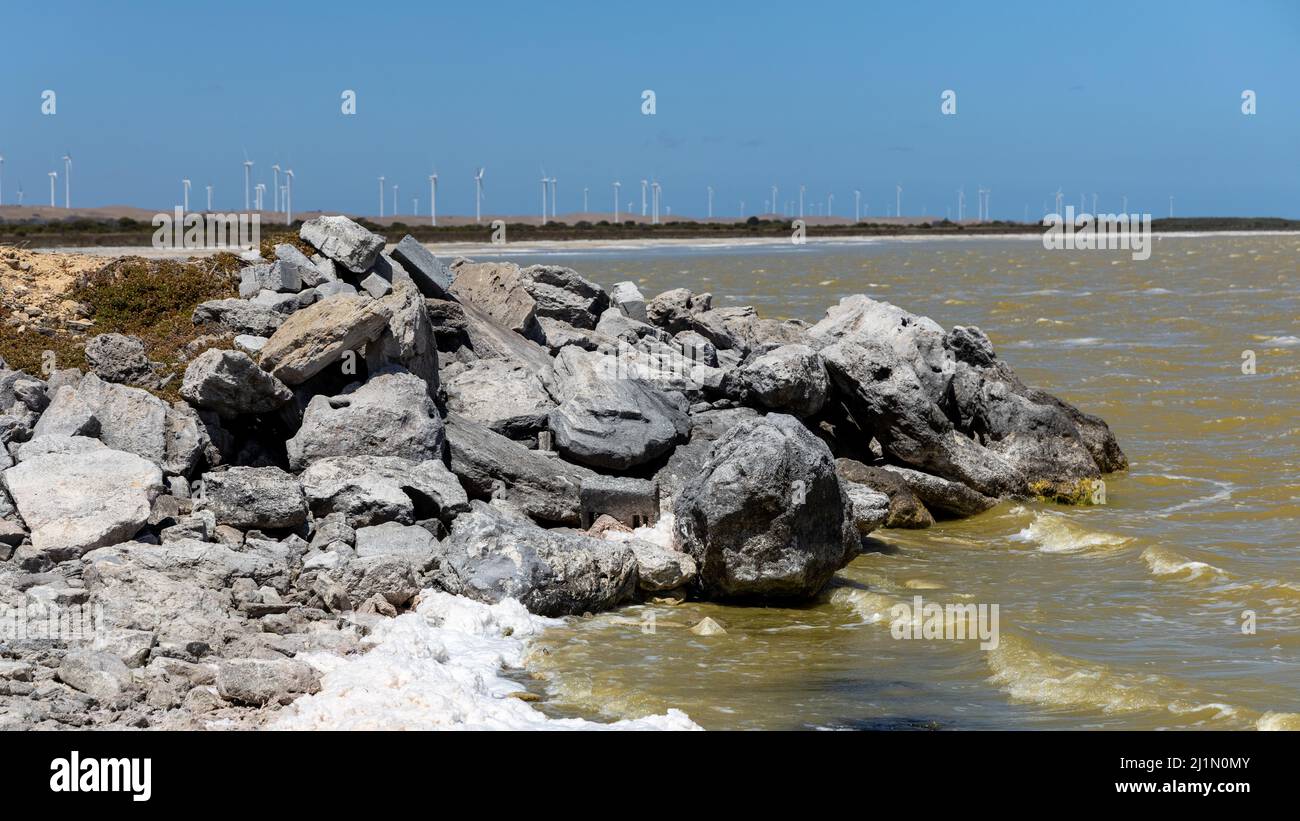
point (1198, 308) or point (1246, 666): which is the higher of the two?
point (1198, 308)

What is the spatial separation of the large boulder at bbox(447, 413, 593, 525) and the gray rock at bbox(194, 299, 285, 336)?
146 inches

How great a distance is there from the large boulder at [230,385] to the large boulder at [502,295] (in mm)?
5639

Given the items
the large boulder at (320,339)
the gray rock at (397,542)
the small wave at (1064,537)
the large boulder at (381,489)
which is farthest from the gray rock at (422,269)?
the small wave at (1064,537)

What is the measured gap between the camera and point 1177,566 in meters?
15.3

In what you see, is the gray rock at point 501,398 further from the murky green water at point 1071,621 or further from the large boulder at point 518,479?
the murky green water at point 1071,621

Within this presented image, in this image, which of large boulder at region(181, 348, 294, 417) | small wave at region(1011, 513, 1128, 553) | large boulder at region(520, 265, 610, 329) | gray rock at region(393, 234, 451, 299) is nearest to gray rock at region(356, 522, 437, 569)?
large boulder at region(181, 348, 294, 417)

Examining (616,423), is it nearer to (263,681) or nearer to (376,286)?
(376,286)

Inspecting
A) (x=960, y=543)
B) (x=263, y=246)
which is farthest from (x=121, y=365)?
(x=960, y=543)

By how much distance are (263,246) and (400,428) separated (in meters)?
8.30

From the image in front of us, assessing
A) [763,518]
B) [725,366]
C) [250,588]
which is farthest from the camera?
[725,366]

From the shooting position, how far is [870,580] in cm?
1464

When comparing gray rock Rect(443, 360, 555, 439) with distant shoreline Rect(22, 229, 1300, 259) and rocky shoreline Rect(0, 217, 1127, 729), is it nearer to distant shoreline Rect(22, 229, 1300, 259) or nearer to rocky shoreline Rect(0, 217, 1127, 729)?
rocky shoreline Rect(0, 217, 1127, 729)

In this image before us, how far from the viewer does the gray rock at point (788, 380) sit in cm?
1759

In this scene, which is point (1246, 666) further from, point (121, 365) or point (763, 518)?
point (121, 365)
